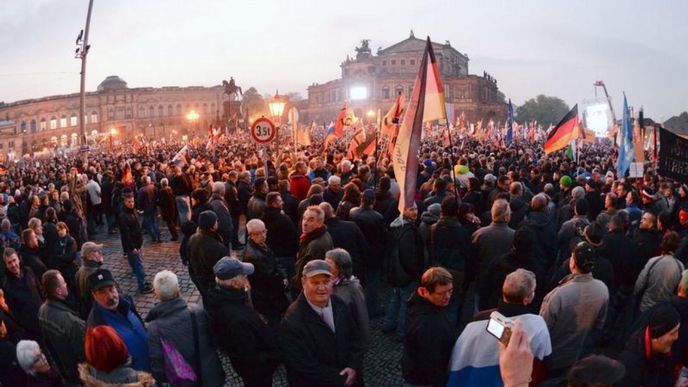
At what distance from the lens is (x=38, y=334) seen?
5141 mm

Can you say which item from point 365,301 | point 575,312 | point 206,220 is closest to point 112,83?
point 206,220

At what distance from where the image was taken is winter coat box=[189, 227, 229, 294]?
5.63 metres

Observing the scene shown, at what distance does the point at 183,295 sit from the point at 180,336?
423 centimetres

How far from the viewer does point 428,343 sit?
10.6 feet

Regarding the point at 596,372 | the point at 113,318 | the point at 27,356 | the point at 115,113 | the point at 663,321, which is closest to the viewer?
the point at 596,372

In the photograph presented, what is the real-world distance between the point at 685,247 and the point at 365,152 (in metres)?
9.49

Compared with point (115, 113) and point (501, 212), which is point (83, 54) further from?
point (115, 113)

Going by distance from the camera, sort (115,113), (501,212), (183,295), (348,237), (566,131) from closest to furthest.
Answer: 1. (501,212)
2. (348,237)
3. (183,295)
4. (566,131)
5. (115,113)

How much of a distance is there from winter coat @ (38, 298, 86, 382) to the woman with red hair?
1.35 m

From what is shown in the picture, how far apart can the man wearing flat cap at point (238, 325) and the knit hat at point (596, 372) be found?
7.31ft

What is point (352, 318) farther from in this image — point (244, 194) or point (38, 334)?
point (244, 194)

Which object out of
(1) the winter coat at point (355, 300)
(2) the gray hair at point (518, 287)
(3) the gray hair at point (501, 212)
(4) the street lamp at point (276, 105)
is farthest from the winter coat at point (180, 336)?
(4) the street lamp at point (276, 105)

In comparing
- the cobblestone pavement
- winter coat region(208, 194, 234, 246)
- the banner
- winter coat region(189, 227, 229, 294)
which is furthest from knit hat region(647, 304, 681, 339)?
winter coat region(208, 194, 234, 246)

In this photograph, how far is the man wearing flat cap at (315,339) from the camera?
3.41m
